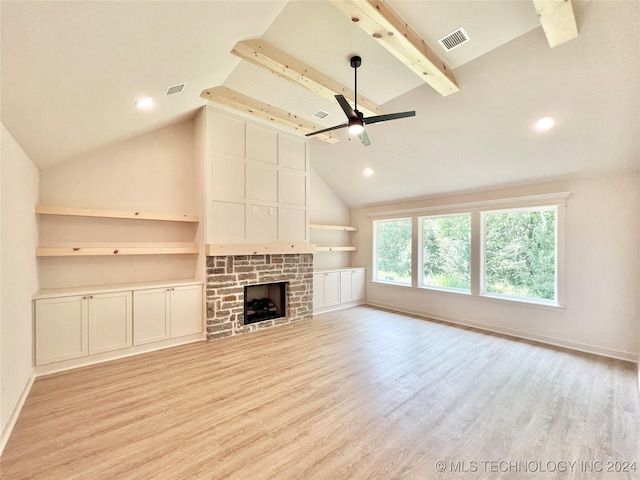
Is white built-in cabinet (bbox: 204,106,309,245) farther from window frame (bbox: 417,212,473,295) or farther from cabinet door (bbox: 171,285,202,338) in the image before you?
window frame (bbox: 417,212,473,295)

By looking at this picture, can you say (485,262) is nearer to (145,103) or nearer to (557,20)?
(557,20)

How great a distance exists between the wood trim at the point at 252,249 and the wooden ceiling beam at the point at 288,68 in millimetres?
2554

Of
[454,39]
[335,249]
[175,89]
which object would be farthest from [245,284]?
[454,39]

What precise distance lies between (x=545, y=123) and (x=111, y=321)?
614 centimetres

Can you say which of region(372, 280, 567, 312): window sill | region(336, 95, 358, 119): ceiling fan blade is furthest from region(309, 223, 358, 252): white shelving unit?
region(336, 95, 358, 119): ceiling fan blade

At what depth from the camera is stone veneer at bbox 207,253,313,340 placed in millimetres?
4492

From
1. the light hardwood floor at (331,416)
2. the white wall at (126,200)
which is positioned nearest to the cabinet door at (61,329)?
the light hardwood floor at (331,416)

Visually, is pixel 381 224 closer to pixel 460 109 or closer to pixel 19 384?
pixel 460 109

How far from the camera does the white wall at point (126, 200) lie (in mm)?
3826

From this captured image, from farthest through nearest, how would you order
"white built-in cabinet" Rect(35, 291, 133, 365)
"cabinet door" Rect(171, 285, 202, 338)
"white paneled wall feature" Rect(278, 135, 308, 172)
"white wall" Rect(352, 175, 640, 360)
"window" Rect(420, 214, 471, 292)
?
"window" Rect(420, 214, 471, 292) < "white paneled wall feature" Rect(278, 135, 308, 172) < "cabinet door" Rect(171, 285, 202, 338) < "white wall" Rect(352, 175, 640, 360) < "white built-in cabinet" Rect(35, 291, 133, 365)

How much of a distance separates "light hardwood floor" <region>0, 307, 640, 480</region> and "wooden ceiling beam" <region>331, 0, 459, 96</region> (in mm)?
3442

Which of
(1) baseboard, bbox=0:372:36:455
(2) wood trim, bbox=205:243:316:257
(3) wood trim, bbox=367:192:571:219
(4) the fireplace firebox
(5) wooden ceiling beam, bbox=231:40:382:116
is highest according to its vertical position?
(5) wooden ceiling beam, bbox=231:40:382:116

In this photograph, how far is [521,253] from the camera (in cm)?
487

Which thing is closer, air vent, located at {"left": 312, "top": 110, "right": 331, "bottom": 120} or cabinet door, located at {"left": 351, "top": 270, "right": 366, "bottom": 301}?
air vent, located at {"left": 312, "top": 110, "right": 331, "bottom": 120}
